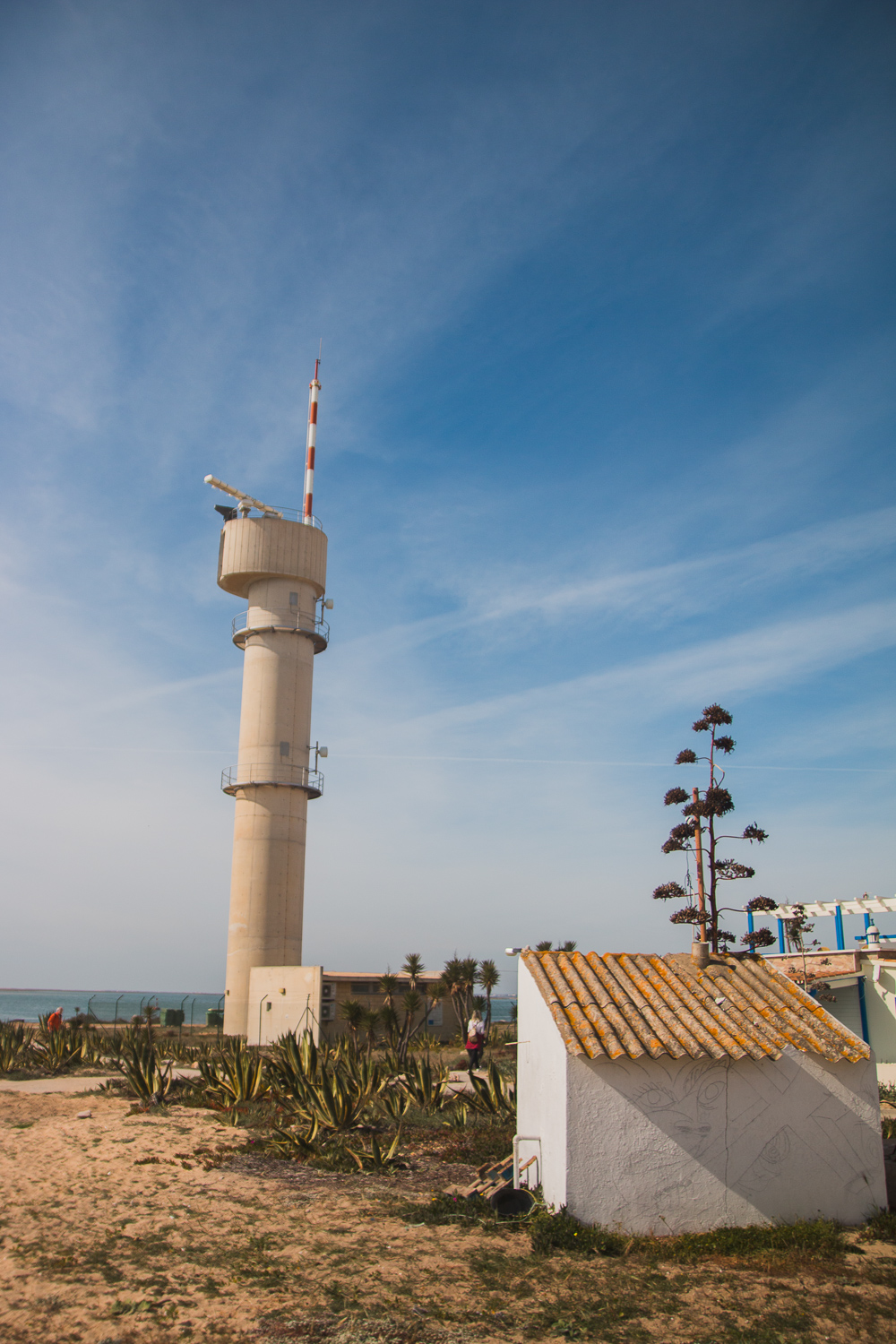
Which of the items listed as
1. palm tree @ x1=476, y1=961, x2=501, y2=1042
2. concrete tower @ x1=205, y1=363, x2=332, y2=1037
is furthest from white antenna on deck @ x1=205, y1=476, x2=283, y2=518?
palm tree @ x1=476, y1=961, x2=501, y2=1042

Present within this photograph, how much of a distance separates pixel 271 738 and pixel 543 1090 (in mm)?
21130

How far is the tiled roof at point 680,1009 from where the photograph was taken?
9.51 meters

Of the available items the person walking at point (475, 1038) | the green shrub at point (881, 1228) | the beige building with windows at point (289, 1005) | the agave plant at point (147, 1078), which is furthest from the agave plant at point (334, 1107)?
the beige building with windows at point (289, 1005)

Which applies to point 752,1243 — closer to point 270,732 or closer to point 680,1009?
point 680,1009

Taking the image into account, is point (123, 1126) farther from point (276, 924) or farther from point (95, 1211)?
point (276, 924)

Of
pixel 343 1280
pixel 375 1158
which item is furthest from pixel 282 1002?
pixel 343 1280

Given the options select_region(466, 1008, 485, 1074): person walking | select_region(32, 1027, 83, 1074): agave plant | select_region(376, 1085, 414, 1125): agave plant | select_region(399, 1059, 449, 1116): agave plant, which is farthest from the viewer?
select_region(32, 1027, 83, 1074): agave plant

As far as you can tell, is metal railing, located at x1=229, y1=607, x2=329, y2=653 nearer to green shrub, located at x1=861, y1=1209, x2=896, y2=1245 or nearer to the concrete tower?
the concrete tower

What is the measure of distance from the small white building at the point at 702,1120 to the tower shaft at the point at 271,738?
20236 mm

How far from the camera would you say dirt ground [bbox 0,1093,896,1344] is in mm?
6910

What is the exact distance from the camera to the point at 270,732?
30.0 metres

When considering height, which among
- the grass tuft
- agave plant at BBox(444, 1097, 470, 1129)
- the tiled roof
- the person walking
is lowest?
agave plant at BBox(444, 1097, 470, 1129)

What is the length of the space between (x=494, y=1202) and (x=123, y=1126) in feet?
25.2

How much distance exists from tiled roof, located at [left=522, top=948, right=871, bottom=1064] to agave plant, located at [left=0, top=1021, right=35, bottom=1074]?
16862 mm
